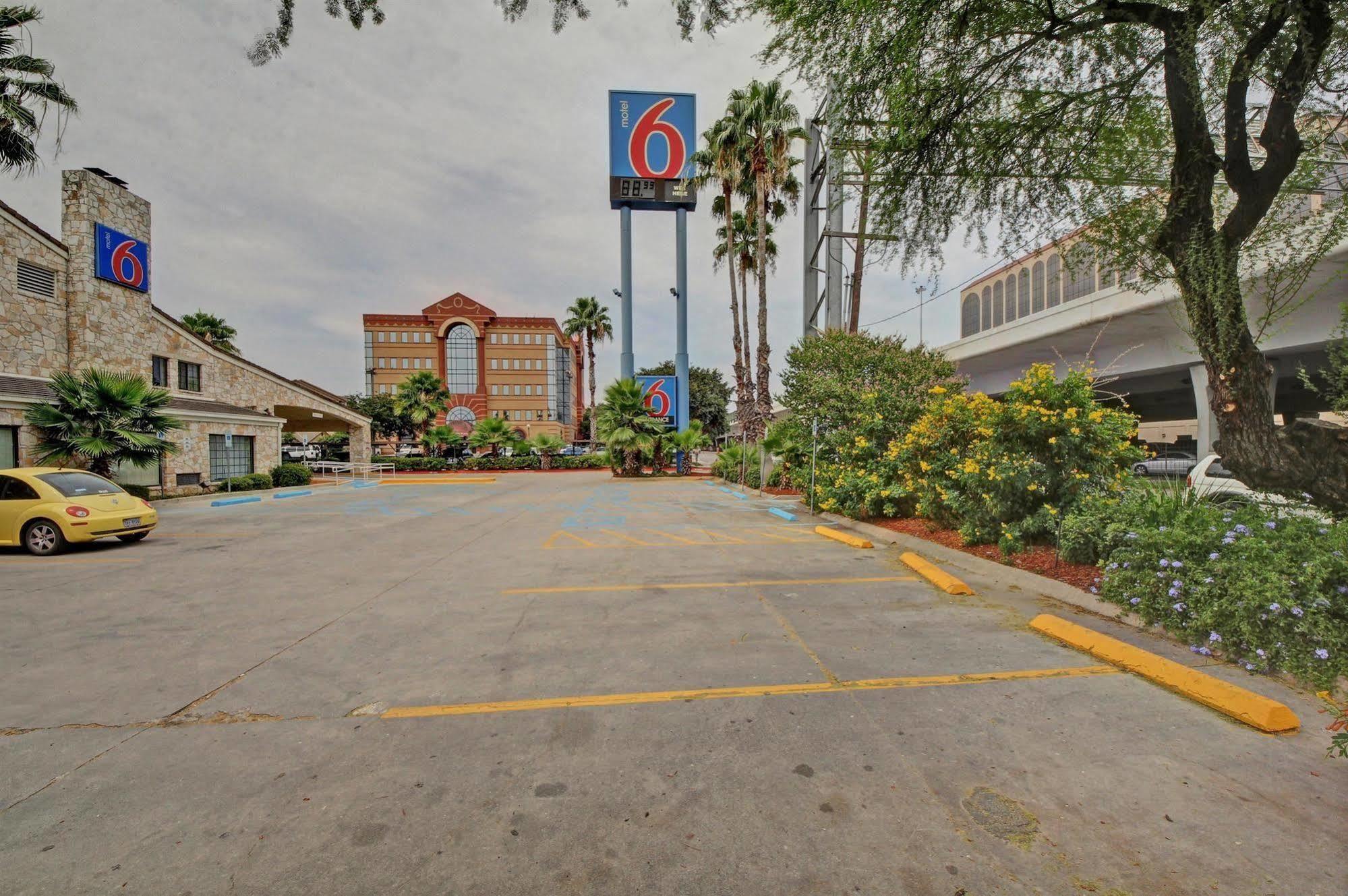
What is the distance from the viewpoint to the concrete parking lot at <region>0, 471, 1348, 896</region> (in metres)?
2.39

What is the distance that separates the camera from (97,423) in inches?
582

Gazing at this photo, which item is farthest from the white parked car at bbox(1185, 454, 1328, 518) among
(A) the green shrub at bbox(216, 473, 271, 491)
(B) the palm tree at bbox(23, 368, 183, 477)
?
(A) the green shrub at bbox(216, 473, 271, 491)

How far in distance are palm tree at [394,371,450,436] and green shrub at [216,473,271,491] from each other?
23.4m

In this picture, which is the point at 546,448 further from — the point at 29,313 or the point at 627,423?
the point at 29,313

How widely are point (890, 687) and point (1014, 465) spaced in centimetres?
481

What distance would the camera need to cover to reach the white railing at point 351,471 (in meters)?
30.5

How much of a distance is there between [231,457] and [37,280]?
26.5 ft

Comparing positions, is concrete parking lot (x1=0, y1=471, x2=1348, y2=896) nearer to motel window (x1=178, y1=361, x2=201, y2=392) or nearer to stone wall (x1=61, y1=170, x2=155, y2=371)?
stone wall (x1=61, y1=170, x2=155, y2=371)

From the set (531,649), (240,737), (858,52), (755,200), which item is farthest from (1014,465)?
(755,200)

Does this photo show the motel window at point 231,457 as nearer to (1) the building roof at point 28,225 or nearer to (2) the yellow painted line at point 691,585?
(1) the building roof at point 28,225

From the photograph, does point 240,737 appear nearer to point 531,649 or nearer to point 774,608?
point 531,649

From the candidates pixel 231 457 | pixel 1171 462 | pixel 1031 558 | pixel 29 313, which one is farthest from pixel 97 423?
pixel 1171 462

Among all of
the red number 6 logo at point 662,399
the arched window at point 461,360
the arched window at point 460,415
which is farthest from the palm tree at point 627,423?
the arched window at point 461,360

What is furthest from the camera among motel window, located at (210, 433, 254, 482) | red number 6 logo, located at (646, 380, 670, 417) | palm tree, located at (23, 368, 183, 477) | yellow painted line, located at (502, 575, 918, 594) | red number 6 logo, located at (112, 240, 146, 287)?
red number 6 logo, located at (646, 380, 670, 417)
